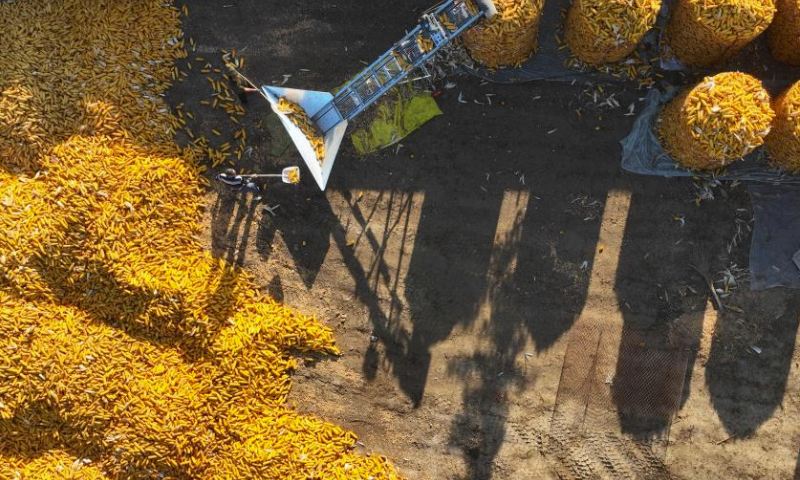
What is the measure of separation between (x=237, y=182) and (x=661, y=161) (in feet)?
24.9

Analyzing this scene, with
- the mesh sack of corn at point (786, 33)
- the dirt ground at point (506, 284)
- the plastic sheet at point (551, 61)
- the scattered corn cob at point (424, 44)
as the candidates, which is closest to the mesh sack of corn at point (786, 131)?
the mesh sack of corn at point (786, 33)

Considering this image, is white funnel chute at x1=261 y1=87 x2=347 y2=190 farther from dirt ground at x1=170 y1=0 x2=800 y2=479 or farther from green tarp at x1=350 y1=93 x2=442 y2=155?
dirt ground at x1=170 y1=0 x2=800 y2=479

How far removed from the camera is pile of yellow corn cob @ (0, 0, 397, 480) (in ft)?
29.0

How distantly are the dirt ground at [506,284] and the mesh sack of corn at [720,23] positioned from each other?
1.32 meters

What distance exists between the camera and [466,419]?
9.71 m

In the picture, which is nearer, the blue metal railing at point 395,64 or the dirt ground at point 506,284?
the blue metal railing at point 395,64

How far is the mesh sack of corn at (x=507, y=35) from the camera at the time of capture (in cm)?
809

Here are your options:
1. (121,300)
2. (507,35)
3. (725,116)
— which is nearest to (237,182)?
(121,300)

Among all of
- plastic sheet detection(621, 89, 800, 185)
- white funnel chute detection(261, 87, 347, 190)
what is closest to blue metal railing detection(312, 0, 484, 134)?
white funnel chute detection(261, 87, 347, 190)

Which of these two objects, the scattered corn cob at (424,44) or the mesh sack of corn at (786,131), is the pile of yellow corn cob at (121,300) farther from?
the mesh sack of corn at (786,131)

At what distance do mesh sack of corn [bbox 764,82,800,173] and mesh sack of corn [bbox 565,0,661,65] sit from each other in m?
2.46

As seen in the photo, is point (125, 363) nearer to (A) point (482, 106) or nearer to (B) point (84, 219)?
(B) point (84, 219)

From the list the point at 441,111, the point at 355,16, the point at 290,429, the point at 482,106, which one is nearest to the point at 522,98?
the point at 482,106

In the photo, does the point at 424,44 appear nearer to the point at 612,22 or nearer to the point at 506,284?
the point at 612,22
